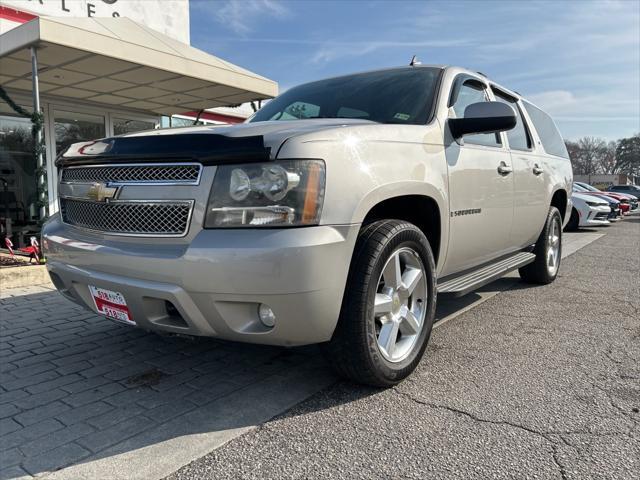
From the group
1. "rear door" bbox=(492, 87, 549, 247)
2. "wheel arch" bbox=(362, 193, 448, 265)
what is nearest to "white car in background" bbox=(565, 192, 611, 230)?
"rear door" bbox=(492, 87, 549, 247)

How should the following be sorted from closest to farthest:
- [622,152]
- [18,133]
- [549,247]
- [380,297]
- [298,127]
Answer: [298,127] → [380,297] → [549,247] → [18,133] → [622,152]

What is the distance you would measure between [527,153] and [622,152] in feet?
356

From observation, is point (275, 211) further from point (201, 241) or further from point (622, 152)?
point (622, 152)

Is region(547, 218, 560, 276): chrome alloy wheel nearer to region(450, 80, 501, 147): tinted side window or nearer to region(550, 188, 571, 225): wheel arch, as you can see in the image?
region(550, 188, 571, 225): wheel arch

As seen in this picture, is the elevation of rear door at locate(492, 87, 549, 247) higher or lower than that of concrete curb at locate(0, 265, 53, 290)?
higher

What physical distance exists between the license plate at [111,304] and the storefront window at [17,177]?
26.2 feet

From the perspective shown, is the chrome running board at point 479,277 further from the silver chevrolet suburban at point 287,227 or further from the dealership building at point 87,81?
the dealership building at point 87,81

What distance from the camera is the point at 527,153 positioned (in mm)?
4523

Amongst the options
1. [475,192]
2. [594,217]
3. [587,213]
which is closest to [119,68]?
[475,192]

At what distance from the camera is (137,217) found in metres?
2.46

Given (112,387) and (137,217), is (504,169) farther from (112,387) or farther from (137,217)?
(112,387)

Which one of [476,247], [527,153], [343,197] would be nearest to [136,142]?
[343,197]

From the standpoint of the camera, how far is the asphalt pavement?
203 cm

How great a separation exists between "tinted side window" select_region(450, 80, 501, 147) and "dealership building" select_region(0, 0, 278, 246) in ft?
17.3
